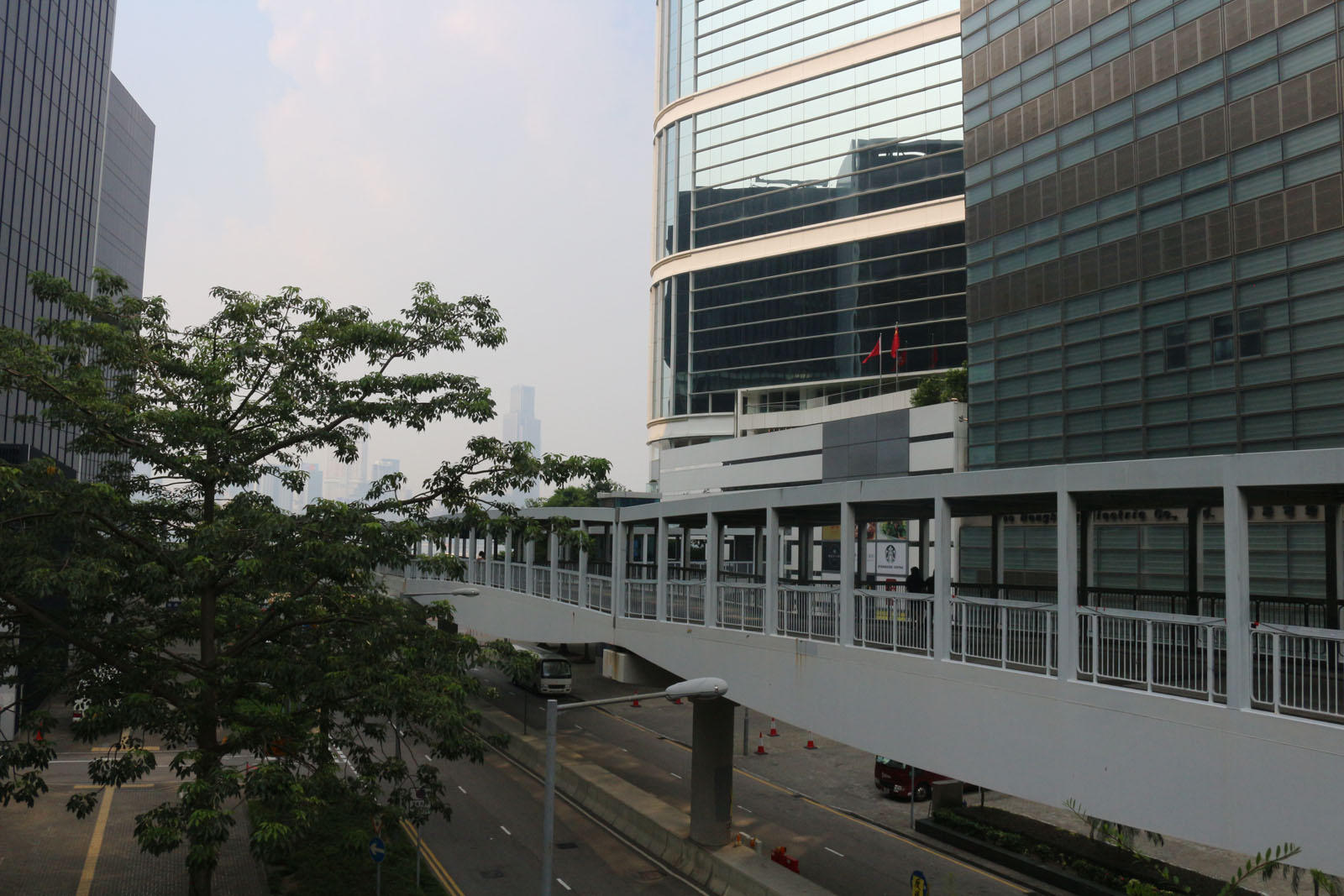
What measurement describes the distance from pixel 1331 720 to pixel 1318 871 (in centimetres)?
199

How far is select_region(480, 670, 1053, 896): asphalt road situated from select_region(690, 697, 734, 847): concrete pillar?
6.99 feet

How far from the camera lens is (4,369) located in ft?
52.6

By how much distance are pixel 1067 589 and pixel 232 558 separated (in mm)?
12817

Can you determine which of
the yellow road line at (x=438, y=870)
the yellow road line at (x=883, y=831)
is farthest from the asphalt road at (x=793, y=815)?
the yellow road line at (x=438, y=870)

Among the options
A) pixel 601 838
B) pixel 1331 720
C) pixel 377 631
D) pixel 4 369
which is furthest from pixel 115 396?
pixel 1331 720

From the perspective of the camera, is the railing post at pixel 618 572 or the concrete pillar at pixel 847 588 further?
the railing post at pixel 618 572

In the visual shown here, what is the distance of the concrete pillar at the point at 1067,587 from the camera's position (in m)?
12.9

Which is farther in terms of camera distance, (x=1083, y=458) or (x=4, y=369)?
(x=1083, y=458)

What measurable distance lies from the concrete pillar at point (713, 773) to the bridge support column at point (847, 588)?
7916 millimetres

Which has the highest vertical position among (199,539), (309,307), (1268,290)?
(1268,290)

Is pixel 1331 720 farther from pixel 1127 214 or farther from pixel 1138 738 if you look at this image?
pixel 1127 214

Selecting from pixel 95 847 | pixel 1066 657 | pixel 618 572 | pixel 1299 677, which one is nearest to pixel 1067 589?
pixel 1066 657

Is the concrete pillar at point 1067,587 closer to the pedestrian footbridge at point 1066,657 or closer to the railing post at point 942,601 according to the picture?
the pedestrian footbridge at point 1066,657

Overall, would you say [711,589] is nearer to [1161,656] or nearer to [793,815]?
[1161,656]
